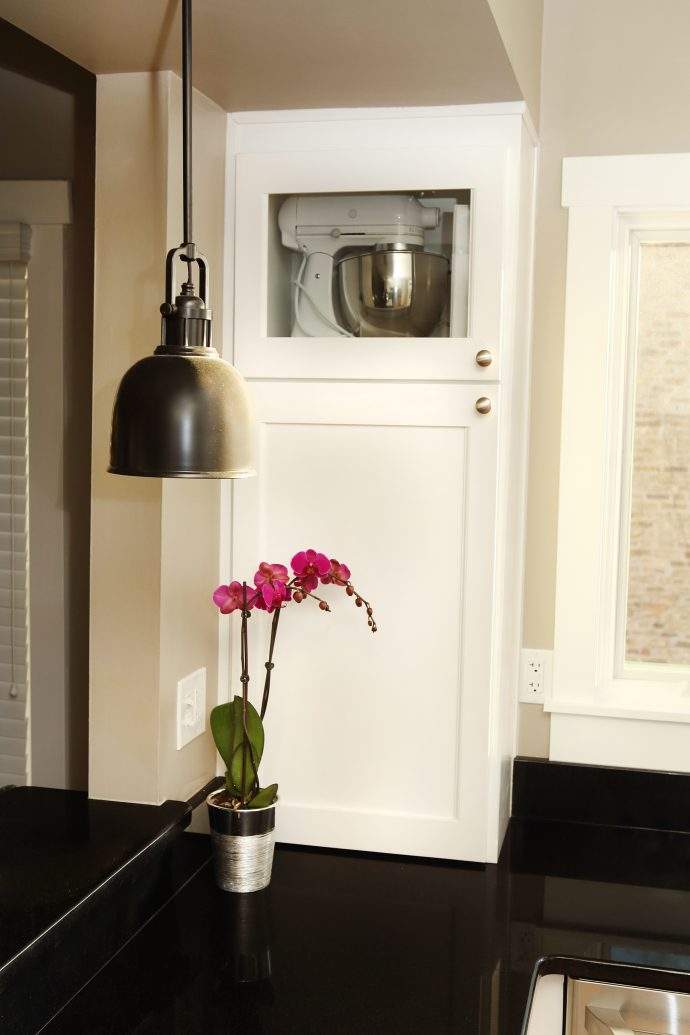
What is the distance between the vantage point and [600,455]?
1904 millimetres

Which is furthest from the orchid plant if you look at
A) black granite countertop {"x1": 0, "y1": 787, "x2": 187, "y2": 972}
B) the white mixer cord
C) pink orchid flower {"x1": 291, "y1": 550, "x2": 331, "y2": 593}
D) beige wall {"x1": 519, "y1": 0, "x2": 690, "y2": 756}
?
beige wall {"x1": 519, "y1": 0, "x2": 690, "y2": 756}

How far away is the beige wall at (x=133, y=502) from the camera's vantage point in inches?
59.7

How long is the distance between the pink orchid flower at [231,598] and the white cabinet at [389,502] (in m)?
0.15

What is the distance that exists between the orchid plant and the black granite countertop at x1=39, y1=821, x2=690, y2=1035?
15 centimetres

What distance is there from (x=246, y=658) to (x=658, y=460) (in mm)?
895

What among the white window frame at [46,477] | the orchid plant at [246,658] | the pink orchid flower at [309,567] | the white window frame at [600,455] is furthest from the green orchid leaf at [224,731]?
the white window frame at [600,455]

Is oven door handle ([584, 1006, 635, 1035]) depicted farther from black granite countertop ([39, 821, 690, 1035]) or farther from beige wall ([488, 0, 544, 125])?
beige wall ([488, 0, 544, 125])

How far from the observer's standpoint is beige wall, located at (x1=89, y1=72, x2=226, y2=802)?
4.98 feet

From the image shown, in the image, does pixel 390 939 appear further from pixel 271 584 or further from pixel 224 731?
pixel 271 584

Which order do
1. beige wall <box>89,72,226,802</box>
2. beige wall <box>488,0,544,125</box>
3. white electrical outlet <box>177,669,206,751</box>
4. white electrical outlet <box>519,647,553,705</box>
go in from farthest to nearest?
1. white electrical outlet <box>519,647,553,705</box>
2. white electrical outlet <box>177,669,206,751</box>
3. beige wall <box>89,72,226,802</box>
4. beige wall <box>488,0,544,125</box>

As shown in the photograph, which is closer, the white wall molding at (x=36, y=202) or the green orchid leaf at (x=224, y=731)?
the green orchid leaf at (x=224, y=731)

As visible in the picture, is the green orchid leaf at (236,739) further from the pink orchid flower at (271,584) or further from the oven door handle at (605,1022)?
the oven door handle at (605,1022)

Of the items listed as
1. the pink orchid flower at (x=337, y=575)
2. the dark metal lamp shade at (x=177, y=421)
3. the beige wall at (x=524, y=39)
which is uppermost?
the beige wall at (x=524, y=39)

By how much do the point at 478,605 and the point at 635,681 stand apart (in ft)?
1.63
